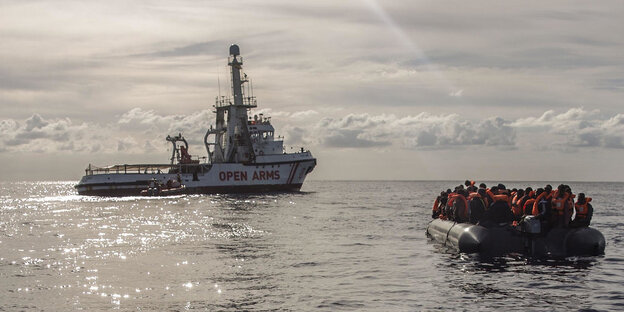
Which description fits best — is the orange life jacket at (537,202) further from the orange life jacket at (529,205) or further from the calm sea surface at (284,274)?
the calm sea surface at (284,274)

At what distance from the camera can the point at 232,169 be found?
85562mm

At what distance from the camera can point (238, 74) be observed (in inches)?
3593

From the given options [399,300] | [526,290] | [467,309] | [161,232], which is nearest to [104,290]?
[399,300]

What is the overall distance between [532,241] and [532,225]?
0.65 m

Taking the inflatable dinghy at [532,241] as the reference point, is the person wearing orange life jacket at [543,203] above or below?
above

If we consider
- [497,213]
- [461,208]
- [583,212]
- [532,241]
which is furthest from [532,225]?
[461,208]

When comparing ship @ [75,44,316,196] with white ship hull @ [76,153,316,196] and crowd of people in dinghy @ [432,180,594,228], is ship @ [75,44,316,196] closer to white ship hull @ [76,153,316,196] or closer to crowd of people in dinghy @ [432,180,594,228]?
white ship hull @ [76,153,316,196]

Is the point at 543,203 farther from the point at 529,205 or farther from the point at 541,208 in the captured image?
the point at 529,205

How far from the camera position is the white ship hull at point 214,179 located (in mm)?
84875

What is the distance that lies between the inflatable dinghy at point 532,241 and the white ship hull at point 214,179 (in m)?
61.8

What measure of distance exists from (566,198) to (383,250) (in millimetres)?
8316

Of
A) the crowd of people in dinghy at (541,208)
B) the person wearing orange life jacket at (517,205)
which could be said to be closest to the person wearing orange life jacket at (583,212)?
the crowd of people in dinghy at (541,208)

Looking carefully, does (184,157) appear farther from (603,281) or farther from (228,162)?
(603,281)

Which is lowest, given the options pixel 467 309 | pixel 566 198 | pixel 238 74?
pixel 467 309
